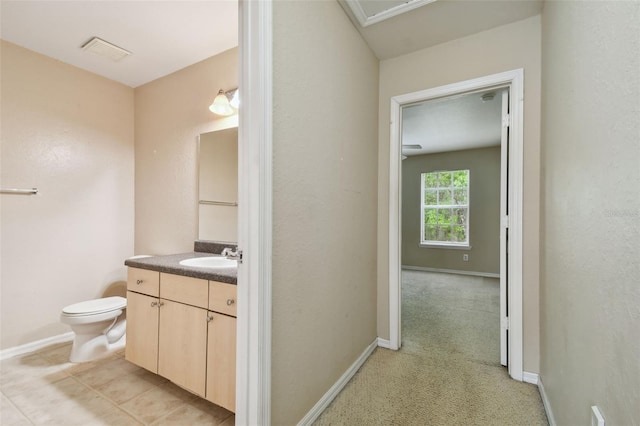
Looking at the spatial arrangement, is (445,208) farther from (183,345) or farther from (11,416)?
(11,416)

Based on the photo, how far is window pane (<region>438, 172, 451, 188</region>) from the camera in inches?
225

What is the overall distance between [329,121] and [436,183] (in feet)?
16.0

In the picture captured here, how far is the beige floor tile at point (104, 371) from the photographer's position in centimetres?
185

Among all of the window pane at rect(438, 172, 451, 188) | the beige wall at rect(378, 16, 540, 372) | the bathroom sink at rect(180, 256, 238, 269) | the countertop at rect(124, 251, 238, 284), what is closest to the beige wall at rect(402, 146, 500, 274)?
the window pane at rect(438, 172, 451, 188)

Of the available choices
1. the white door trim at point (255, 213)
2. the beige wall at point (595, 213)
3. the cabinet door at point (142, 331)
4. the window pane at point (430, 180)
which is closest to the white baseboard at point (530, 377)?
the beige wall at point (595, 213)

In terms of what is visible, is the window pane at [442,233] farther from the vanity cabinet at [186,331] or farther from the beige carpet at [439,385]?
the vanity cabinet at [186,331]

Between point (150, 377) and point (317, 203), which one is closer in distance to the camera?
point (317, 203)

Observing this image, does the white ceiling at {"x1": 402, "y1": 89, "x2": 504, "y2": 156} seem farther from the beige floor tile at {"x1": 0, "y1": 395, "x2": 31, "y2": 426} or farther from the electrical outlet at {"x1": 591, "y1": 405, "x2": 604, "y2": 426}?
the beige floor tile at {"x1": 0, "y1": 395, "x2": 31, "y2": 426}

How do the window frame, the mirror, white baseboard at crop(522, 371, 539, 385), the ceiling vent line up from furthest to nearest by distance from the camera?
the window frame
the mirror
the ceiling vent
white baseboard at crop(522, 371, 539, 385)

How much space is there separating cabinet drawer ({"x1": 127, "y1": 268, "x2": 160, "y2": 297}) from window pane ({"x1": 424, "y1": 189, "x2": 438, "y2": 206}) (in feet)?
17.7

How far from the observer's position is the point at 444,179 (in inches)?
226

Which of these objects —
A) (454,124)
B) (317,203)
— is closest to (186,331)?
(317,203)

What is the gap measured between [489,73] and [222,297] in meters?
2.32

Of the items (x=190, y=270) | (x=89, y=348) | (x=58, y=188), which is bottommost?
(x=89, y=348)
